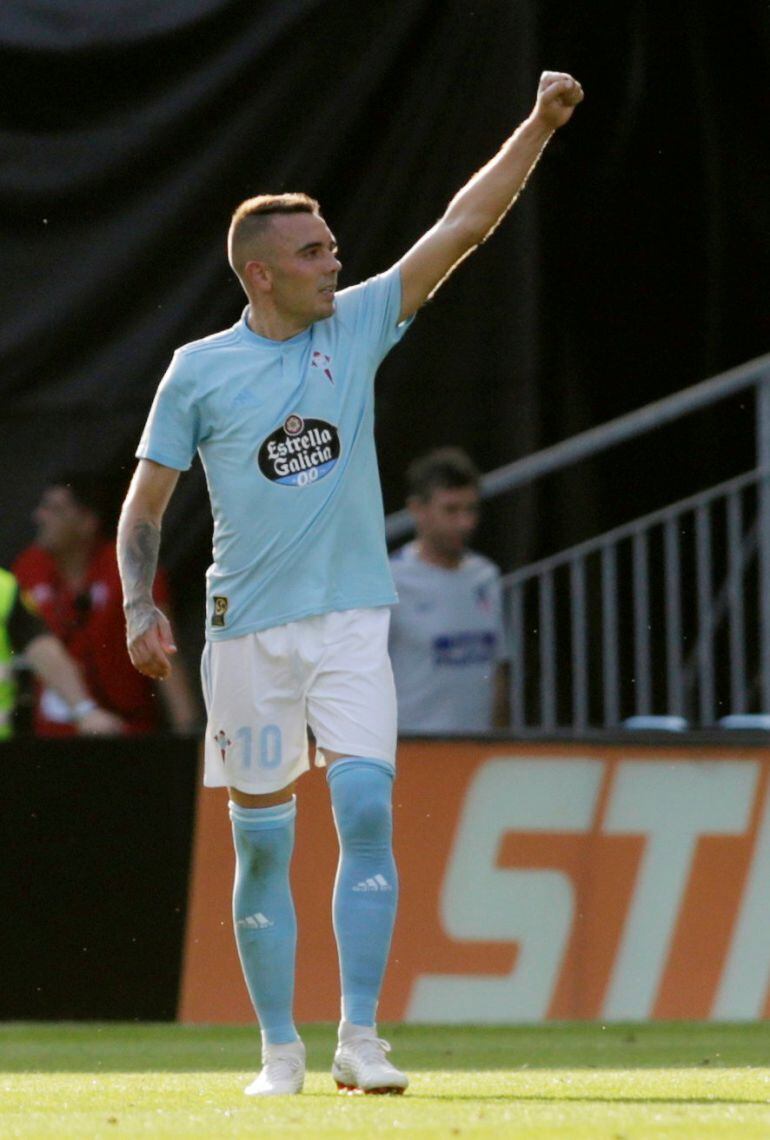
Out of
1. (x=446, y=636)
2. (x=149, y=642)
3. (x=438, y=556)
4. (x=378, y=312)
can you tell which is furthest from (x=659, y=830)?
(x=149, y=642)

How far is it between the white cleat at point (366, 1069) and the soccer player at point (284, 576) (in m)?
0.13

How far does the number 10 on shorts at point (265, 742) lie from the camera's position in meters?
5.40

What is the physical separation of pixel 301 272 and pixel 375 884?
132 cm

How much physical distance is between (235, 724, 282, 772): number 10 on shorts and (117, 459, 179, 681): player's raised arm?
0.23 metres

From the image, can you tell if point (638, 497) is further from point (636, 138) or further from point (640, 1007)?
point (640, 1007)

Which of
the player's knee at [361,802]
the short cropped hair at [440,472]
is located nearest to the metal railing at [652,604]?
the short cropped hair at [440,472]

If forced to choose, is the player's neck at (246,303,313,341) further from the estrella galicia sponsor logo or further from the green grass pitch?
the green grass pitch

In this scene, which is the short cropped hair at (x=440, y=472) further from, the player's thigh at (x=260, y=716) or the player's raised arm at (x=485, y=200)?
the player's thigh at (x=260, y=716)

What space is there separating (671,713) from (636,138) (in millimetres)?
2031

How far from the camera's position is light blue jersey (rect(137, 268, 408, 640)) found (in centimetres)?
540

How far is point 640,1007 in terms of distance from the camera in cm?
813

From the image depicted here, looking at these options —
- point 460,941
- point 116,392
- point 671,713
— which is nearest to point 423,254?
point 116,392

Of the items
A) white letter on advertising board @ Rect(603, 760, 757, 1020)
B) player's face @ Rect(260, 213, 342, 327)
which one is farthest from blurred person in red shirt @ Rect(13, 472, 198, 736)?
player's face @ Rect(260, 213, 342, 327)

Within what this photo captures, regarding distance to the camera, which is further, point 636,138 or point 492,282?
point 636,138
